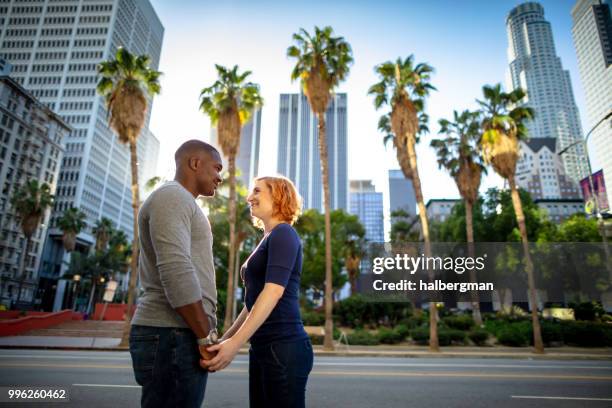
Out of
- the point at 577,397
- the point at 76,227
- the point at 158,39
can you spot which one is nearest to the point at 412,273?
the point at 577,397

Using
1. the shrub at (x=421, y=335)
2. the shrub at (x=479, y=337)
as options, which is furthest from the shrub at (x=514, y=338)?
the shrub at (x=421, y=335)

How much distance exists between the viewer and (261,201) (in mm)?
2498

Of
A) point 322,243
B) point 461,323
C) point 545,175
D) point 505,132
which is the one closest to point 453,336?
point 461,323

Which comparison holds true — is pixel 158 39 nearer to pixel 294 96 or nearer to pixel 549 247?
pixel 294 96

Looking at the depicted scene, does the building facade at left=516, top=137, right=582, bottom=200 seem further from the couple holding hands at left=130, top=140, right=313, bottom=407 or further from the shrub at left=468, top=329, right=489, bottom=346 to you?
the couple holding hands at left=130, top=140, right=313, bottom=407

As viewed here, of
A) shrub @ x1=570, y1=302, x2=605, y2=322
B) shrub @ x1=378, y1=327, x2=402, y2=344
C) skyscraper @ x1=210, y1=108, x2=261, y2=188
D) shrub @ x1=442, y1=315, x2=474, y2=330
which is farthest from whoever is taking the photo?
skyscraper @ x1=210, y1=108, x2=261, y2=188

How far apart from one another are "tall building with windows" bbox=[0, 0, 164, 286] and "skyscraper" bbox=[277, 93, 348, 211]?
85137 millimetres

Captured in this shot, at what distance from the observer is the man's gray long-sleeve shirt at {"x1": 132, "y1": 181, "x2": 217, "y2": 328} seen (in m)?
1.81

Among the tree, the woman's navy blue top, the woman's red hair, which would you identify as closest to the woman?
the woman's navy blue top

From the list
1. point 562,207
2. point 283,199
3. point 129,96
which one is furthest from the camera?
point 562,207

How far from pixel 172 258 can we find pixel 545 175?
530 feet

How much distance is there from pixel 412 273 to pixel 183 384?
16189 mm

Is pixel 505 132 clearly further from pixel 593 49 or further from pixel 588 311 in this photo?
pixel 593 49

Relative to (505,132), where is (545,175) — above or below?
above
